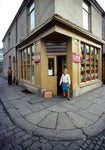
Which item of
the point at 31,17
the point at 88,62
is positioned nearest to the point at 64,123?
the point at 88,62

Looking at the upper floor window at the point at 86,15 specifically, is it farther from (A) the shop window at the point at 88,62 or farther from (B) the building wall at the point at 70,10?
(A) the shop window at the point at 88,62

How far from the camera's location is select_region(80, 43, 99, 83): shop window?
20.7 ft

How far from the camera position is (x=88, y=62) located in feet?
22.6

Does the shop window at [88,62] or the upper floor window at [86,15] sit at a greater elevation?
the upper floor window at [86,15]

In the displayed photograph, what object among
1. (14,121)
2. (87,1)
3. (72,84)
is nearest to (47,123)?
(14,121)

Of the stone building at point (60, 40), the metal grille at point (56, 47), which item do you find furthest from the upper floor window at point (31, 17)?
the metal grille at point (56, 47)

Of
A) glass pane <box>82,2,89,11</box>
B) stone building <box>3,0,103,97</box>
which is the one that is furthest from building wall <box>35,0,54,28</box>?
glass pane <box>82,2,89,11</box>

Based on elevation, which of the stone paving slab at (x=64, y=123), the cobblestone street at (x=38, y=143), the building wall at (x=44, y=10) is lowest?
the cobblestone street at (x=38, y=143)

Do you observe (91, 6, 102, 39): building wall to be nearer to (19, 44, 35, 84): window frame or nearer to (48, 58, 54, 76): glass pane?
(48, 58, 54, 76): glass pane

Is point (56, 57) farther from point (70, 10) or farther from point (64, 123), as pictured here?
point (64, 123)

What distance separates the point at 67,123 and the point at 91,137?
74cm

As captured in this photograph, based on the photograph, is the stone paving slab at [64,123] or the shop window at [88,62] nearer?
the stone paving slab at [64,123]

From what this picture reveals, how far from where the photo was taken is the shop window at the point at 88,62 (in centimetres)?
631

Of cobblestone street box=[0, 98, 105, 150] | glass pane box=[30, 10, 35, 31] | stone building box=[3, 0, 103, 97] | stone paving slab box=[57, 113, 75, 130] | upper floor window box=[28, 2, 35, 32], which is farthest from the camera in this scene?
upper floor window box=[28, 2, 35, 32]
